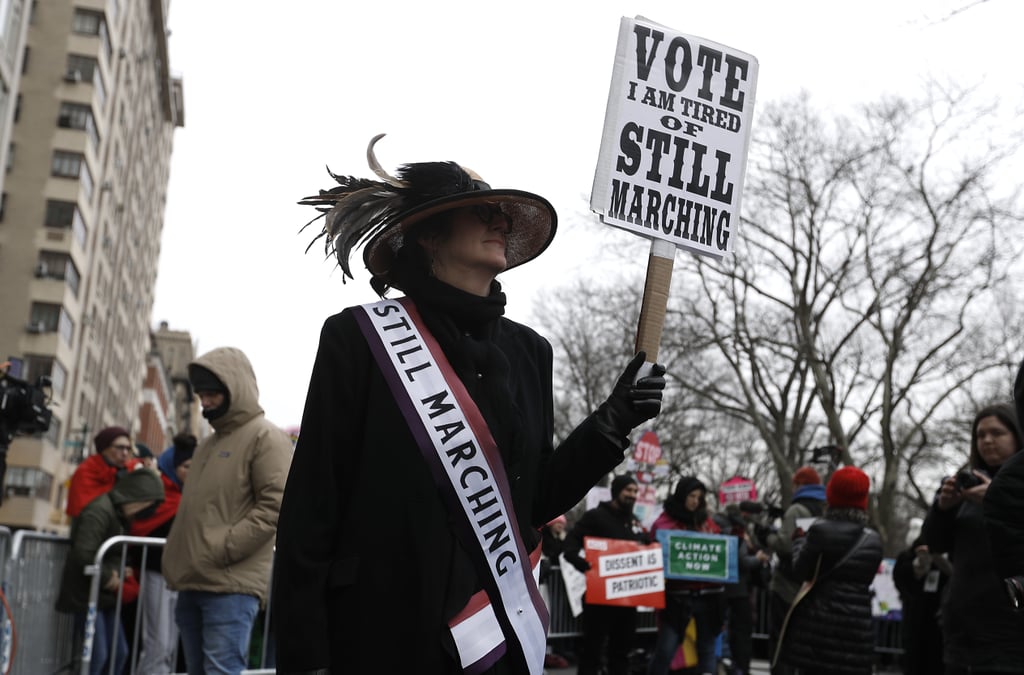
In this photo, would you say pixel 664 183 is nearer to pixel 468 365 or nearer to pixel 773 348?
pixel 468 365

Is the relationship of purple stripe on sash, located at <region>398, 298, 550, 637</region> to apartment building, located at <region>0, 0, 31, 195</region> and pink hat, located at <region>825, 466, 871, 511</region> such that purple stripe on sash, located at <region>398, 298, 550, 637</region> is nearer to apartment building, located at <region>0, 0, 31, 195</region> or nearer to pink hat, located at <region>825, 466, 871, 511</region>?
pink hat, located at <region>825, 466, 871, 511</region>

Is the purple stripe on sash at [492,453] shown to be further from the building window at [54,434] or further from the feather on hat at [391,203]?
the building window at [54,434]

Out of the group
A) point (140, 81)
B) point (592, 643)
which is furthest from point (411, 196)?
point (140, 81)

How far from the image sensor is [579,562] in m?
10.5

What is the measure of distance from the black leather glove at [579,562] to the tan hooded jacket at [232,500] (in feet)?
15.6

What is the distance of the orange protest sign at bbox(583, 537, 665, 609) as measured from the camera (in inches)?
405

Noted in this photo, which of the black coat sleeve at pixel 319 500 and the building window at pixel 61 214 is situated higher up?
the building window at pixel 61 214

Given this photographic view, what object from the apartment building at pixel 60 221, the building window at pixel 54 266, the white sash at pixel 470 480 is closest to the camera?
the white sash at pixel 470 480

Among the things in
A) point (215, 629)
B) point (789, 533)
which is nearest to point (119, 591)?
point (215, 629)

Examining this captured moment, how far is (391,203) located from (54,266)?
5407 centimetres

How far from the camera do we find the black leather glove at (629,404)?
9.79 feet

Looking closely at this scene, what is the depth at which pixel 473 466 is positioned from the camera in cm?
303

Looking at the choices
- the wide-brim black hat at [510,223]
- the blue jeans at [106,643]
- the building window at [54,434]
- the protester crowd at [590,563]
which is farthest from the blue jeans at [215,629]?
the building window at [54,434]

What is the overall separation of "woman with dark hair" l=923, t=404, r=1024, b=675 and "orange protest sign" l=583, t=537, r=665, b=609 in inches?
181
